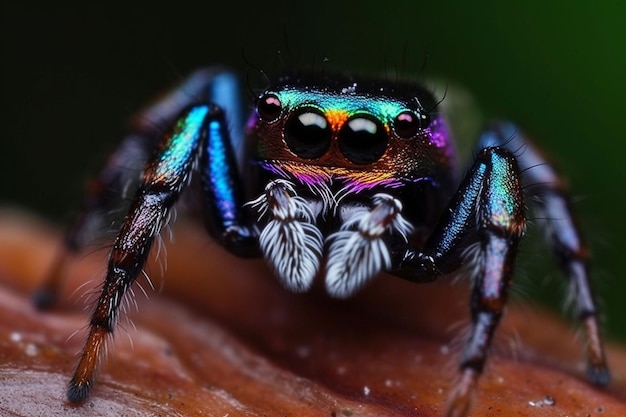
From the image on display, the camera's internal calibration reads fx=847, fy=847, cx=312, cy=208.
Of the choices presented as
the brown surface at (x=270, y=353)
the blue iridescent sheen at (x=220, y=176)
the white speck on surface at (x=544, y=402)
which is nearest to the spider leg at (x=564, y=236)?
the brown surface at (x=270, y=353)

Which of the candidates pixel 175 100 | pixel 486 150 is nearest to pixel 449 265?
pixel 486 150

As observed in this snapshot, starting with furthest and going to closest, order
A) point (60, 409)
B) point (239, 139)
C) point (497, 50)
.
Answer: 1. point (497, 50)
2. point (239, 139)
3. point (60, 409)

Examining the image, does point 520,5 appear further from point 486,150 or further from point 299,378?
point 299,378

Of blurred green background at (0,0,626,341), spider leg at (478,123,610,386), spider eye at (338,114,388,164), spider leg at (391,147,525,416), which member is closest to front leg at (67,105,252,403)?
spider eye at (338,114,388,164)

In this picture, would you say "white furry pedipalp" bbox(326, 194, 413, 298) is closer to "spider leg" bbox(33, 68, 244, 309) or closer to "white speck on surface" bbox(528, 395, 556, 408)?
"white speck on surface" bbox(528, 395, 556, 408)

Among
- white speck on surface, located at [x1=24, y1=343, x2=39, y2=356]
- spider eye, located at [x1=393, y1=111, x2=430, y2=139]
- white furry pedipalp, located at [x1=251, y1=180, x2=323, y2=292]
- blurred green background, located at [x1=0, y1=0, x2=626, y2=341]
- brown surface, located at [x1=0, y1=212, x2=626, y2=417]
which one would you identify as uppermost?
blurred green background, located at [x1=0, y1=0, x2=626, y2=341]

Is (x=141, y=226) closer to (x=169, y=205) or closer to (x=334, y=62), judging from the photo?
(x=169, y=205)

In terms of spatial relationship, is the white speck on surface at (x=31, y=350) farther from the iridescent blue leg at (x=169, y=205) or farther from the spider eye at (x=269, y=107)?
the spider eye at (x=269, y=107)
